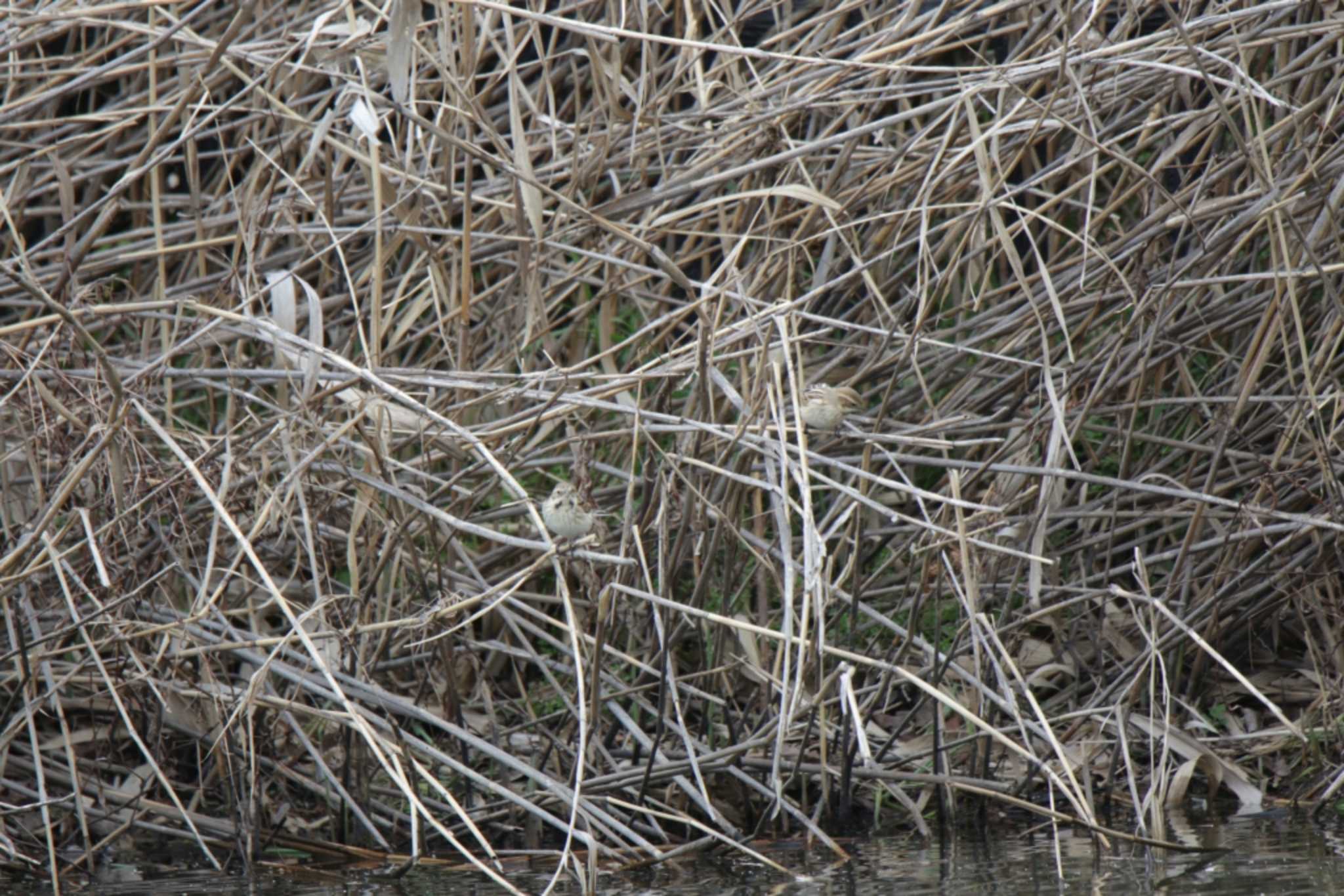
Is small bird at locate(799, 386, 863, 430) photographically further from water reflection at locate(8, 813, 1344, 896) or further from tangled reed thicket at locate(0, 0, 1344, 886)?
water reflection at locate(8, 813, 1344, 896)

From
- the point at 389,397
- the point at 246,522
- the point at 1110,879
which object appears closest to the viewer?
the point at 1110,879

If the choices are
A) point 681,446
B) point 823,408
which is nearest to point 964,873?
point 823,408

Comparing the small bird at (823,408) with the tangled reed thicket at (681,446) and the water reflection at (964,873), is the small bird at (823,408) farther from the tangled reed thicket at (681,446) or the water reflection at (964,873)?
the water reflection at (964,873)

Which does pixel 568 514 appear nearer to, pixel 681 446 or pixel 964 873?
pixel 681 446

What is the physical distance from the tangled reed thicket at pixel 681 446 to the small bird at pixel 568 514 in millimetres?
55

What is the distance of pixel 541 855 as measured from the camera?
2922 mm

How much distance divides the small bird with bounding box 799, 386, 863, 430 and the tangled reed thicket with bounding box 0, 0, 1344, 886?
0.08m

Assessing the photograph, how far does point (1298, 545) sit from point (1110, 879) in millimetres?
1116

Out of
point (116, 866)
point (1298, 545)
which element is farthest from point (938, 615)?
point (116, 866)

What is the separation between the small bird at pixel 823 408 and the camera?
9.51 feet

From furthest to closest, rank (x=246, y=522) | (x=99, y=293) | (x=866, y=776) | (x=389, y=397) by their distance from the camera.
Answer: (x=99, y=293)
(x=246, y=522)
(x=866, y=776)
(x=389, y=397)

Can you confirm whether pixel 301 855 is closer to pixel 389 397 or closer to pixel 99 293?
pixel 389 397

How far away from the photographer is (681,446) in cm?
312

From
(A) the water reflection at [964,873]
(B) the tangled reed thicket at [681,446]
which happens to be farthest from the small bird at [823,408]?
(A) the water reflection at [964,873]
